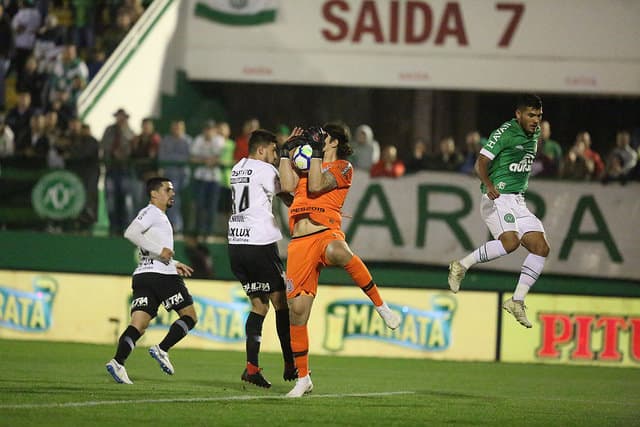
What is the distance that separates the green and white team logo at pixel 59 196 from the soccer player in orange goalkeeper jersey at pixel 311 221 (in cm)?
979

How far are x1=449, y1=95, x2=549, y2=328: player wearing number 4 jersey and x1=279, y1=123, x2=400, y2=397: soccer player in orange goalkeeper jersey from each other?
5.55ft

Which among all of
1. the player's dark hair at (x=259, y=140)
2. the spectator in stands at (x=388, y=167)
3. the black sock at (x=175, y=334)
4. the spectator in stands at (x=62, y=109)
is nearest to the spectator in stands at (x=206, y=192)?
the spectator in stands at (x=388, y=167)

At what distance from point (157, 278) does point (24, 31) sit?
1501cm

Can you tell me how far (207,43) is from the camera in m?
25.0

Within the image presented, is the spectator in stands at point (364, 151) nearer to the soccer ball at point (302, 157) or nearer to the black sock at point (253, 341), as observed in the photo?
the black sock at point (253, 341)

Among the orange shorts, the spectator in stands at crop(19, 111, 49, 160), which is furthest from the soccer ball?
the spectator in stands at crop(19, 111, 49, 160)

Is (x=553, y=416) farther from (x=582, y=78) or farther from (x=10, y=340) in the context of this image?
(x=582, y=78)

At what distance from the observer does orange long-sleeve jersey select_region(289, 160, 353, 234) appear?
1195 cm

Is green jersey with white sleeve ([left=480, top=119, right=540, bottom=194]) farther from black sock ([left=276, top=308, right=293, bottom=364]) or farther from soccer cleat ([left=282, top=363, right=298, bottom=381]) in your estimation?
soccer cleat ([left=282, top=363, right=298, bottom=381])

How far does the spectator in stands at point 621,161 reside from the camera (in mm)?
20047

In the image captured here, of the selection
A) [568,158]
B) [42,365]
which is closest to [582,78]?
[568,158]

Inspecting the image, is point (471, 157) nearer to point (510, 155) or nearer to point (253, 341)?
point (510, 155)

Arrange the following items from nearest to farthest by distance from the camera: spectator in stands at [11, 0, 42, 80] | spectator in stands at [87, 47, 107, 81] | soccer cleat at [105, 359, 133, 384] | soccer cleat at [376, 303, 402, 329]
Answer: soccer cleat at [376, 303, 402, 329] < soccer cleat at [105, 359, 133, 384] < spectator in stands at [87, 47, 107, 81] < spectator in stands at [11, 0, 42, 80]

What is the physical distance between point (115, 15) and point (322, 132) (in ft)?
50.6
